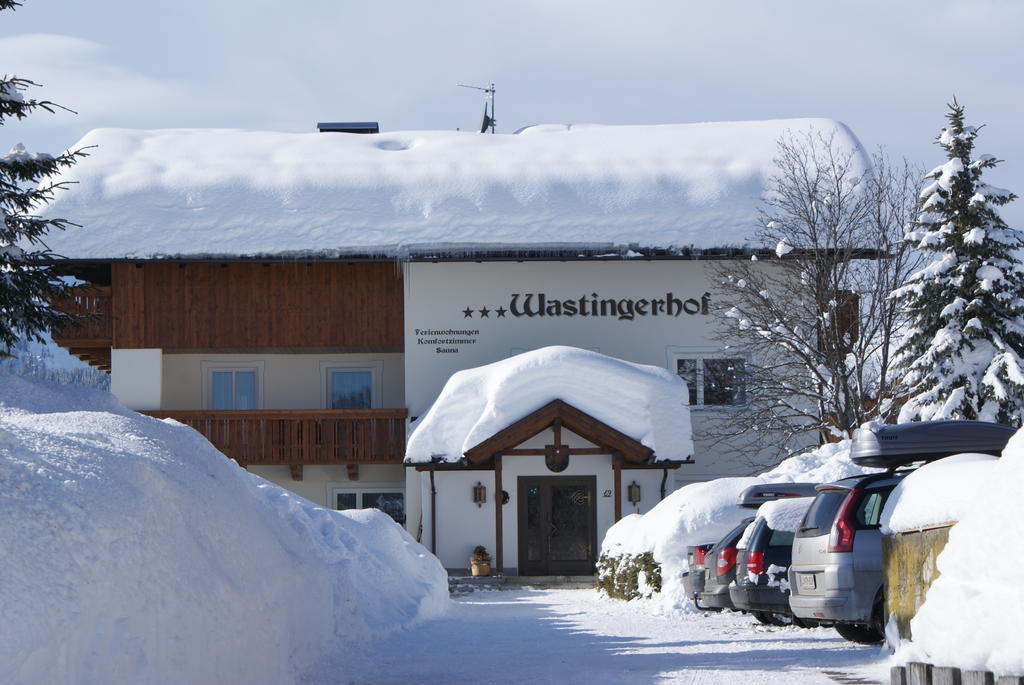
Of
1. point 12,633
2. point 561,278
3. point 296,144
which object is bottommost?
point 12,633

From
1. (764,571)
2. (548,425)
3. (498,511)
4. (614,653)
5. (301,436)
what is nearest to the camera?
(614,653)

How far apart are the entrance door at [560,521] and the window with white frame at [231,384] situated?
325 inches

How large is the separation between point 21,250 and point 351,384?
64.4 feet

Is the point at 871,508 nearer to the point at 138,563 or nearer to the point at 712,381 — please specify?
the point at 138,563

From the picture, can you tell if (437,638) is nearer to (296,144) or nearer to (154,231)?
(154,231)

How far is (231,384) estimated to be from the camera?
38.5 meters

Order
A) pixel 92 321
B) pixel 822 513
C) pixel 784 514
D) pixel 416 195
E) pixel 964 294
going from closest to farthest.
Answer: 1. pixel 822 513
2. pixel 784 514
3. pixel 964 294
4. pixel 92 321
5. pixel 416 195

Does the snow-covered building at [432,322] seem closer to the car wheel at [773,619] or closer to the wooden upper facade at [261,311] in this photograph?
the wooden upper facade at [261,311]

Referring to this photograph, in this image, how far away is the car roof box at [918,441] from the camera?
12.0m

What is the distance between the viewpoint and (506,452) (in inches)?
1345

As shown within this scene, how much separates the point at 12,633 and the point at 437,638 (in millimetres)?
9443

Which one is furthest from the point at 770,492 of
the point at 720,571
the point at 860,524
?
the point at 860,524

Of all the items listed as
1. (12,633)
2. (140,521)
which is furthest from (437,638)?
(12,633)

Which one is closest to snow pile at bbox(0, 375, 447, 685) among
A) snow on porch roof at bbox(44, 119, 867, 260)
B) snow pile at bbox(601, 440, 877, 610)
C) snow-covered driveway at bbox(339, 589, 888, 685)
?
snow-covered driveway at bbox(339, 589, 888, 685)
